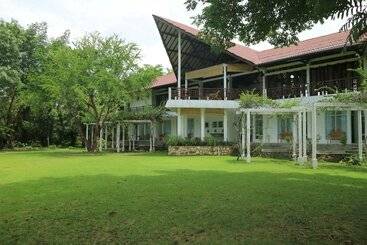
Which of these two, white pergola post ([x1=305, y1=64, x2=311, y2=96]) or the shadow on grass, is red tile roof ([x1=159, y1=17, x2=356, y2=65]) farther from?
the shadow on grass

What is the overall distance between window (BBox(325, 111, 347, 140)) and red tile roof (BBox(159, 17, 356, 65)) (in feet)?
11.4

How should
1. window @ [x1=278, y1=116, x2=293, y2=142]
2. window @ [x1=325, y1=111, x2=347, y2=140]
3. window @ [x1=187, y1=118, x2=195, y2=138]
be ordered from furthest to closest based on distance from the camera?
window @ [x1=187, y1=118, x2=195, y2=138] → window @ [x1=278, y1=116, x2=293, y2=142] → window @ [x1=325, y1=111, x2=347, y2=140]

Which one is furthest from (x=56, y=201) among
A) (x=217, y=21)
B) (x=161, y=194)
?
(x=217, y=21)

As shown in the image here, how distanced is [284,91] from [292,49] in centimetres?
271

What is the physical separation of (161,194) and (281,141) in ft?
58.7

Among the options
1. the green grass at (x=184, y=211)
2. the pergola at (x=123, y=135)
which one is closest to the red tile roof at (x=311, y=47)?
the pergola at (x=123, y=135)

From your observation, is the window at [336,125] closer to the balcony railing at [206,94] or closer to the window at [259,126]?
the window at [259,126]

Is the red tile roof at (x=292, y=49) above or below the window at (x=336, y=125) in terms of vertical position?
above

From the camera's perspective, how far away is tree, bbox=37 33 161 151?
93.1ft

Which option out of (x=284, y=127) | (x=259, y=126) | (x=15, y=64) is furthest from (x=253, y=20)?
(x=15, y=64)

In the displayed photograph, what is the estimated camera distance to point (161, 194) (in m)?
9.60

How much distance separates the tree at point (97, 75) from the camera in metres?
28.4

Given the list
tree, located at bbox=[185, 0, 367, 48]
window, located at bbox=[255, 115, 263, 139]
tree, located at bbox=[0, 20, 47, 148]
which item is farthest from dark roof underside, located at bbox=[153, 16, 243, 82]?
tree, located at bbox=[185, 0, 367, 48]

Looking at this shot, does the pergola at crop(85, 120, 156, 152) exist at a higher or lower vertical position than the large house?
lower
